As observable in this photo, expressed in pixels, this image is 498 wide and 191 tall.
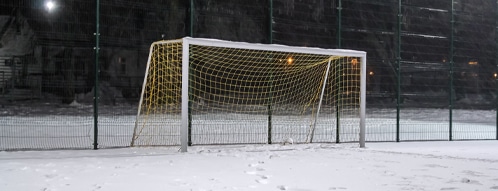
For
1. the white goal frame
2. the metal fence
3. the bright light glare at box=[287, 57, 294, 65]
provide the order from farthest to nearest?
the bright light glare at box=[287, 57, 294, 65]
the metal fence
the white goal frame

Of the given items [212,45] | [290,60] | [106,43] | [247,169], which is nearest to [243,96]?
[290,60]

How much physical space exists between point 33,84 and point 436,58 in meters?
9.96

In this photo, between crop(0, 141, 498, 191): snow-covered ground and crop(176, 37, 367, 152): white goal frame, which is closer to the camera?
crop(0, 141, 498, 191): snow-covered ground

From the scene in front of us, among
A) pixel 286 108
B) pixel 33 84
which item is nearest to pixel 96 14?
pixel 33 84

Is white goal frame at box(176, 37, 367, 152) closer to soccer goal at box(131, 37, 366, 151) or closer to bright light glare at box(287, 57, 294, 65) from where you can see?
soccer goal at box(131, 37, 366, 151)

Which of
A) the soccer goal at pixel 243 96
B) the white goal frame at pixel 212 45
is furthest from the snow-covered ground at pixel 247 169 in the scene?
the soccer goal at pixel 243 96

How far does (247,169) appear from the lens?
19.3 ft

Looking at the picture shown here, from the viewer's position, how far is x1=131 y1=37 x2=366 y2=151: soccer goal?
834 cm

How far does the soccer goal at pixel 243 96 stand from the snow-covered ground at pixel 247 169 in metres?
0.75

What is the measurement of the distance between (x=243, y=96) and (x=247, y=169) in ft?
13.5

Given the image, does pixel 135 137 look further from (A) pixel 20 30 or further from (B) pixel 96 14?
(A) pixel 20 30

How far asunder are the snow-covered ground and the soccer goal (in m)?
0.75

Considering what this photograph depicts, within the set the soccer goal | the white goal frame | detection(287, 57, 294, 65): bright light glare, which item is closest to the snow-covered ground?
the white goal frame

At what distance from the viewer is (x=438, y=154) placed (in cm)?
789
